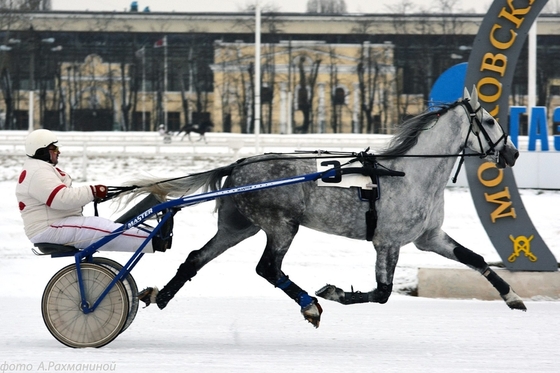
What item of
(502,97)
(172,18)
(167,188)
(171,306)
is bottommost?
(171,306)

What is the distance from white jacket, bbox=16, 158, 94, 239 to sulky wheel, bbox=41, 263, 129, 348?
0.37m

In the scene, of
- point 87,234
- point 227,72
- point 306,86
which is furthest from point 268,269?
point 306,86

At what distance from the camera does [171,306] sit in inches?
346

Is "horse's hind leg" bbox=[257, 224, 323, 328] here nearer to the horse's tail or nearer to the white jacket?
the horse's tail

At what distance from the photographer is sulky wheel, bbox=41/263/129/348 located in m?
6.79

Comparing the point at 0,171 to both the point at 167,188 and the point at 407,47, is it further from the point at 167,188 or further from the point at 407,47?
the point at 407,47

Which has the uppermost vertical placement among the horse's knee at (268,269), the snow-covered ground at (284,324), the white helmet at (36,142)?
the white helmet at (36,142)

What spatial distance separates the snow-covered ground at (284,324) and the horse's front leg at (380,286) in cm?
32

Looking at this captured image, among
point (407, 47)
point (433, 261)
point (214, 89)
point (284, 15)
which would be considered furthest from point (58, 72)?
point (433, 261)

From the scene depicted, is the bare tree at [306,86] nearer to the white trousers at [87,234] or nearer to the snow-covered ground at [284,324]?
the snow-covered ground at [284,324]

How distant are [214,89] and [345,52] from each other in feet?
21.2

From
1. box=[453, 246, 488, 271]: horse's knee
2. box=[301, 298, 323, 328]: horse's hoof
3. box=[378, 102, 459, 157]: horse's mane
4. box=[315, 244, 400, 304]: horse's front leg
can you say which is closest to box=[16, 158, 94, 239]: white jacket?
box=[301, 298, 323, 328]: horse's hoof

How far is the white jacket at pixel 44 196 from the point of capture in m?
6.64

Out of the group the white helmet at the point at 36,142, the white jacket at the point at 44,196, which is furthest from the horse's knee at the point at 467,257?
the white helmet at the point at 36,142
